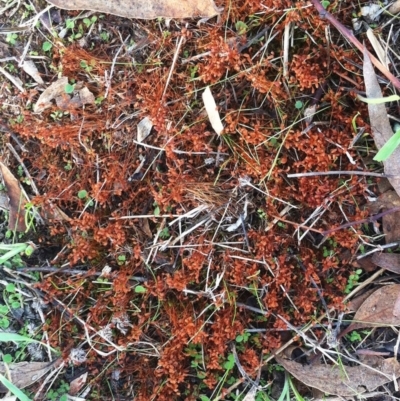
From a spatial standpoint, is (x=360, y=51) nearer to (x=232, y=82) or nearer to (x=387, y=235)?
(x=232, y=82)

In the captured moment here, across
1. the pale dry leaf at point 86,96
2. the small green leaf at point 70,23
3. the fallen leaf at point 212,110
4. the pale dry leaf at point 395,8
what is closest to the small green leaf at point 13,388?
the pale dry leaf at point 86,96

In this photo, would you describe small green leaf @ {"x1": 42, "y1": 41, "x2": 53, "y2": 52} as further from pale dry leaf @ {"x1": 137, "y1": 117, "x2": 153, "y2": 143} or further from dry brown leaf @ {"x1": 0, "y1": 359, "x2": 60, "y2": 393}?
dry brown leaf @ {"x1": 0, "y1": 359, "x2": 60, "y2": 393}

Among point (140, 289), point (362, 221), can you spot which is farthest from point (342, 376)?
point (140, 289)

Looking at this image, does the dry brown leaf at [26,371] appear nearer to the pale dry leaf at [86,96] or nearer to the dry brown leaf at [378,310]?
the pale dry leaf at [86,96]

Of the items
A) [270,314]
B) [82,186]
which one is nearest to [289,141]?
[270,314]

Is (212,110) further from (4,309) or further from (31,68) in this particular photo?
(4,309)
